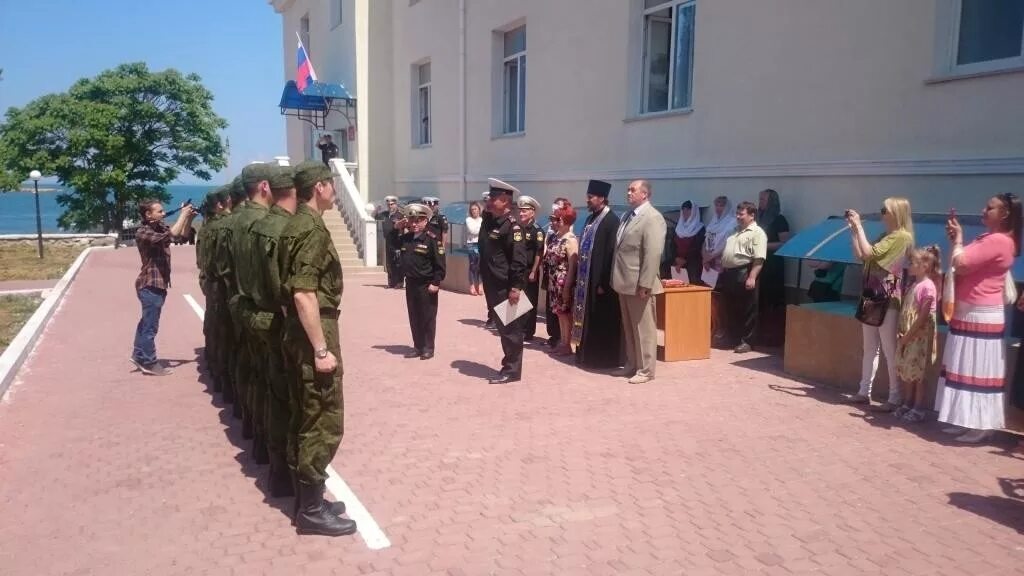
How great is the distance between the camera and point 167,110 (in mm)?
33250

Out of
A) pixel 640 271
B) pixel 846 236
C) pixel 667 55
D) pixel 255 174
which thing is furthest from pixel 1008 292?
pixel 667 55

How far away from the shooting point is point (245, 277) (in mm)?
4215

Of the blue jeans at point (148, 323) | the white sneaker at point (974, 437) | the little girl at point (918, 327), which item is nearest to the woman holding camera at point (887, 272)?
the little girl at point (918, 327)

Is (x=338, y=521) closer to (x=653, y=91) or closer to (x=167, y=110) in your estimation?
(x=653, y=91)

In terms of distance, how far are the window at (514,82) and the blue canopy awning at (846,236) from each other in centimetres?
787

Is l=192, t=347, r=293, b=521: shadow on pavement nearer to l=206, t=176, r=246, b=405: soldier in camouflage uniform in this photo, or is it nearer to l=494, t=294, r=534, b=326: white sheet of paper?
l=206, t=176, r=246, b=405: soldier in camouflage uniform

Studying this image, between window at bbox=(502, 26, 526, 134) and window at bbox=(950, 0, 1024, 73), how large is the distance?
845 cm

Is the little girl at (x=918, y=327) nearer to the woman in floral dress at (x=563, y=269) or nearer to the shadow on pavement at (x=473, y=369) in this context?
the woman in floral dress at (x=563, y=269)

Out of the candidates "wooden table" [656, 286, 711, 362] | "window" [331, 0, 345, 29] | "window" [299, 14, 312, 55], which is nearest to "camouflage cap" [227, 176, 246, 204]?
"wooden table" [656, 286, 711, 362]

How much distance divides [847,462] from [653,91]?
7.45 meters

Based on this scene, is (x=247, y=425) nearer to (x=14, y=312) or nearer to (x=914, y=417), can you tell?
(x=914, y=417)

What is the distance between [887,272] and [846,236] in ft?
4.50

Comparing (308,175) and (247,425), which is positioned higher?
(308,175)

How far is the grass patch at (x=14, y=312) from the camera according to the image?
31.8 ft
